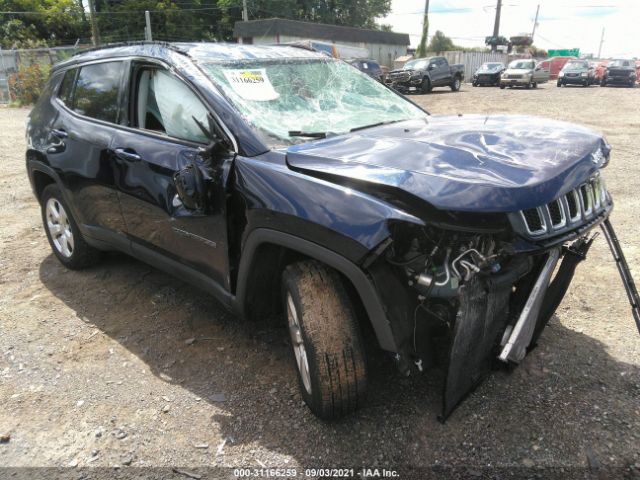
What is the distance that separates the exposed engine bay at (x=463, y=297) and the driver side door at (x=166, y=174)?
3.59ft

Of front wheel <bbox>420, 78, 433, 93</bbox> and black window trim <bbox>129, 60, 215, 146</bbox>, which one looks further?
front wheel <bbox>420, 78, 433, 93</bbox>

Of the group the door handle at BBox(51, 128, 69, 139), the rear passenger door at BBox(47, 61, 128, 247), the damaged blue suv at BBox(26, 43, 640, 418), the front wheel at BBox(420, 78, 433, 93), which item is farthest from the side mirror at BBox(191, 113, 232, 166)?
the front wheel at BBox(420, 78, 433, 93)

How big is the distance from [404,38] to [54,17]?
26952mm

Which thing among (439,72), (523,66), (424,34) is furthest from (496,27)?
(439,72)

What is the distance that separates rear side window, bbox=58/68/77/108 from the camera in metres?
4.07

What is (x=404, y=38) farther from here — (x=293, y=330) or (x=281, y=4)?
(x=293, y=330)

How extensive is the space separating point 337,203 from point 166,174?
1283mm

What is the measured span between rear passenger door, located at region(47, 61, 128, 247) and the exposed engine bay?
7.42 feet

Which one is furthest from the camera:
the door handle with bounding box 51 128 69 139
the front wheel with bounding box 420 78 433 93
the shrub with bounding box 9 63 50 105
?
the front wheel with bounding box 420 78 433 93

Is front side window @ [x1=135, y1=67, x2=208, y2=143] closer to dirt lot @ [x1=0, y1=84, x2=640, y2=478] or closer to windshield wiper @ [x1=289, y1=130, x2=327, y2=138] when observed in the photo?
windshield wiper @ [x1=289, y1=130, x2=327, y2=138]

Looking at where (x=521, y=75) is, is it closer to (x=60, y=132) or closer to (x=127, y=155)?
(x=60, y=132)

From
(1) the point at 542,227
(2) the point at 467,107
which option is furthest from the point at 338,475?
(2) the point at 467,107

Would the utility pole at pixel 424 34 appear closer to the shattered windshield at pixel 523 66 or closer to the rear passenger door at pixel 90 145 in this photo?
the shattered windshield at pixel 523 66

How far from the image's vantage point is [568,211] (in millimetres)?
2227
